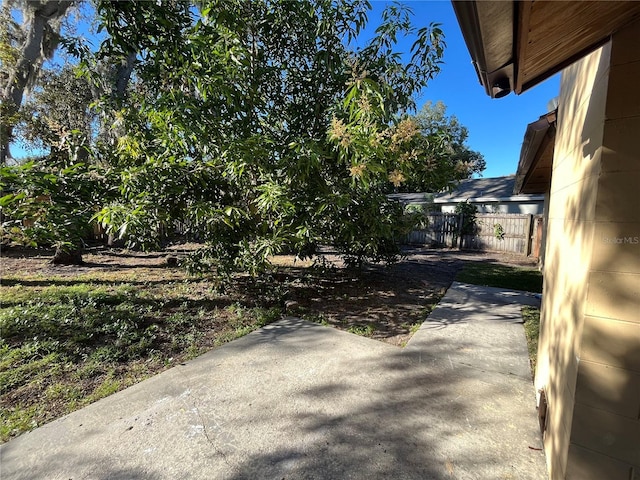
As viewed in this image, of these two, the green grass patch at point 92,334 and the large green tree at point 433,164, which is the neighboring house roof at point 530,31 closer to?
the large green tree at point 433,164

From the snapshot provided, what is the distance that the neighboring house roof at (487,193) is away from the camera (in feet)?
45.3

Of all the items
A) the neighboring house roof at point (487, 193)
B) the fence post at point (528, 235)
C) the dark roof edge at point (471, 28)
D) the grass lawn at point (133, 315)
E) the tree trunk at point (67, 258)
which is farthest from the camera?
the neighboring house roof at point (487, 193)

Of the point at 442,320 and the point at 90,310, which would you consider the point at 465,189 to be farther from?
the point at 90,310

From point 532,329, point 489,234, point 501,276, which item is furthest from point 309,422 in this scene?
point 489,234

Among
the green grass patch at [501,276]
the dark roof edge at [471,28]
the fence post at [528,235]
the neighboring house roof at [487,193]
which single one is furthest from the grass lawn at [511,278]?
the neighboring house roof at [487,193]

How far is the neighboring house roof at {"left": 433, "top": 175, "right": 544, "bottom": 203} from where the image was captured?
1382cm

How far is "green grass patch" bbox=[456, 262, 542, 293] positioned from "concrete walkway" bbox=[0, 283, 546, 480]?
11.4 feet

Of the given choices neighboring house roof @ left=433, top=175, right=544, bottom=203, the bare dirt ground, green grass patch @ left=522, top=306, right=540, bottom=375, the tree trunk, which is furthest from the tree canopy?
neighboring house roof @ left=433, top=175, right=544, bottom=203

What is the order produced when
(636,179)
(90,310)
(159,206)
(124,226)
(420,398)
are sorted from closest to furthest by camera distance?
(636,179) < (420,398) < (124,226) < (159,206) < (90,310)

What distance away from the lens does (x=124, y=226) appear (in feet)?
10.5

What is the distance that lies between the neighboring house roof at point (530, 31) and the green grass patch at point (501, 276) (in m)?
5.57

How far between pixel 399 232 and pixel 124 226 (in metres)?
3.82

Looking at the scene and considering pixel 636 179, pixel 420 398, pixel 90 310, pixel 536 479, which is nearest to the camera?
pixel 636 179

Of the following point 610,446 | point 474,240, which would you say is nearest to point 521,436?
point 610,446
